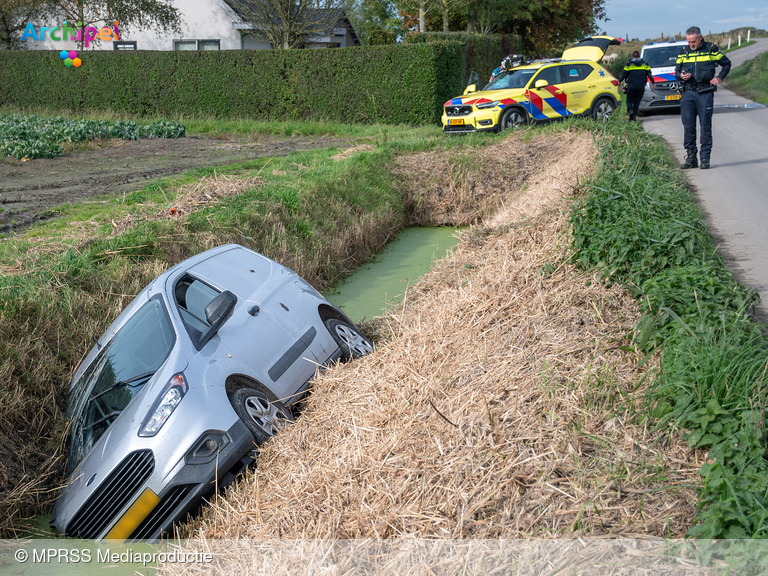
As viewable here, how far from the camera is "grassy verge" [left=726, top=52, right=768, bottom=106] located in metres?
25.2

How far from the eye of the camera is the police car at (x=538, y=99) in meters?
15.4

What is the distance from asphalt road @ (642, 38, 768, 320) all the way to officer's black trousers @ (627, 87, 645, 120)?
1.71 feet

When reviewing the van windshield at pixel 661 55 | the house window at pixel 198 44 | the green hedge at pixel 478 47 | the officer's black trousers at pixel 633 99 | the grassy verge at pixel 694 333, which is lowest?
the grassy verge at pixel 694 333

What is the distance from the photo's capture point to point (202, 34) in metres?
32.1

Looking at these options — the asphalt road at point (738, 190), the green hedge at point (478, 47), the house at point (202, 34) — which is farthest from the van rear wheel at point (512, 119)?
the house at point (202, 34)

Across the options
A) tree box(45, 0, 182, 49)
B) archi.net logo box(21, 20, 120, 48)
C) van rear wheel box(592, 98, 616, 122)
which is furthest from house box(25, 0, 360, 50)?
van rear wheel box(592, 98, 616, 122)

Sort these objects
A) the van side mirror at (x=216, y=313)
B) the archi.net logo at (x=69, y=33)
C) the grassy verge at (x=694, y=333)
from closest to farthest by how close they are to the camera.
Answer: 1. the grassy verge at (x=694, y=333)
2. the van side mirror at (x=216, y=313)
3. the archi.net logo at (x=69, y=33)

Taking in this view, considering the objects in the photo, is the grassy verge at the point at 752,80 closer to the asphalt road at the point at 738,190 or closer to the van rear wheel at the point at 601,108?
the asphalt road at the point at 738,190

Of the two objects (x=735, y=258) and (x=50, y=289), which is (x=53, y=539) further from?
(x=735, y=258)

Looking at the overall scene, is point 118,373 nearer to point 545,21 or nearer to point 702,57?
point 702,57

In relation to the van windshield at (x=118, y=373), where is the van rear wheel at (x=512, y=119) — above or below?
above

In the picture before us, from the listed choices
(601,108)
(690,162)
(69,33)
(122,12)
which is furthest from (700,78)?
(69,33)

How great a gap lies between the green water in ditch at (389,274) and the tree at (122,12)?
79.9 feet

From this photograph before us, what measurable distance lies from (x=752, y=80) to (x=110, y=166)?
94.9 ft
